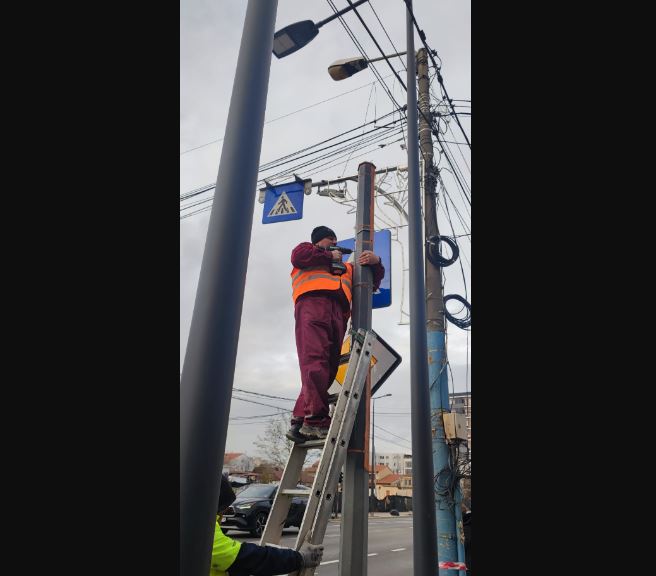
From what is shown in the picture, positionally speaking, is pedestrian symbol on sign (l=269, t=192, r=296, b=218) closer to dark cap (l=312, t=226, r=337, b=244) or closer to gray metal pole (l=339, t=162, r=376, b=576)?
dark cap (l=312, t=226, r=337, b=244)

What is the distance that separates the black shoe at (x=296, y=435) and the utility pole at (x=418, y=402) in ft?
2.97

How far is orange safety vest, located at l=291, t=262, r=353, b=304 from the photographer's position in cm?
395

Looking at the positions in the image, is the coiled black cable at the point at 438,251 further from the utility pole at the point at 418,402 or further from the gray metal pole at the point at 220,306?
the gray metal pole at the point at 220,306

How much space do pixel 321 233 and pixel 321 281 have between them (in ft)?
2.32

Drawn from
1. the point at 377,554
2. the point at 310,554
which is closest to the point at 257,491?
the point at 377,554

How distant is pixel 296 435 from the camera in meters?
3.54

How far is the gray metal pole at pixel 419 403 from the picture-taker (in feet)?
11.9
